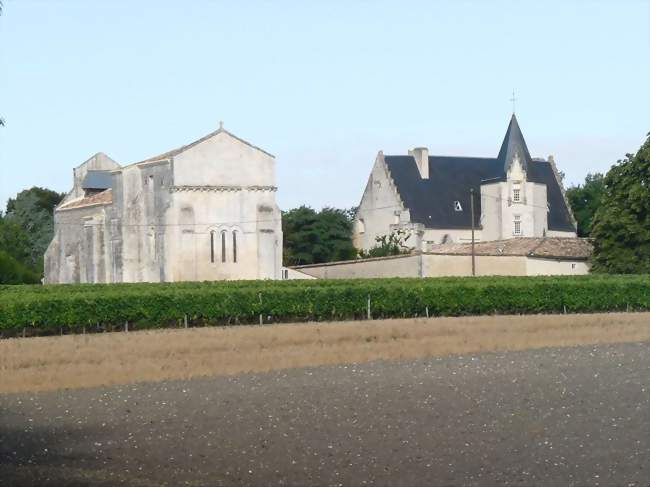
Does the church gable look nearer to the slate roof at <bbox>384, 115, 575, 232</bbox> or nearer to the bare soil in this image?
the slate roof at <bbox>384, 115, 575, 232</bbox>

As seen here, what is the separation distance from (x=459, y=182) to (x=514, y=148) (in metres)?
5.60

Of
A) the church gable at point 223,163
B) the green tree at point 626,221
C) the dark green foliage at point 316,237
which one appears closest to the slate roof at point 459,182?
the dark green foliage at point 316,237

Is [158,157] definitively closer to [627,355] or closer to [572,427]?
[627,355]

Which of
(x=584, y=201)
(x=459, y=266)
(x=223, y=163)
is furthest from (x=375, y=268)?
(x=584, y=201)

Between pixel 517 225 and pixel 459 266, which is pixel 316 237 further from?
pixel 459 266

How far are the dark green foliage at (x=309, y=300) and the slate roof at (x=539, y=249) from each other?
14.5 meters

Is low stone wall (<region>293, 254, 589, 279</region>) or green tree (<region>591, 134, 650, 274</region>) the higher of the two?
green tree (<region>591, 134, 650, 274</region>)

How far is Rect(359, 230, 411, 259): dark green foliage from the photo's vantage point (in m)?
91.2

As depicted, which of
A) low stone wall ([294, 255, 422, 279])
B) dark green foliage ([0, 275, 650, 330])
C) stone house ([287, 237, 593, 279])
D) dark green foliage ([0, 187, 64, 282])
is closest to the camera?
dark green foliage ([0, 275, 650, 330])

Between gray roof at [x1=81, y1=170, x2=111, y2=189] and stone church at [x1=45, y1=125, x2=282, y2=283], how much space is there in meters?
19.8

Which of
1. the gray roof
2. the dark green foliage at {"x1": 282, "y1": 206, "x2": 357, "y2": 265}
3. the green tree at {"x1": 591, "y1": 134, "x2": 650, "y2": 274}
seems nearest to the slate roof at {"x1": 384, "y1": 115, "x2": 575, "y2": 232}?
the dark green foliage at {"x1": 282, "y1": 206, "x2": 357, "y2": 265}

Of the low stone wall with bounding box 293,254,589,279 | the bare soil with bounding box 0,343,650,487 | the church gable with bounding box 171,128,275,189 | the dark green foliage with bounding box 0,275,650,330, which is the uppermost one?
the church gable with bounding box 171,128,275,189

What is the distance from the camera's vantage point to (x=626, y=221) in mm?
64062

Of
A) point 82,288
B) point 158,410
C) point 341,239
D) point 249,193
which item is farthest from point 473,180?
point 158,410
